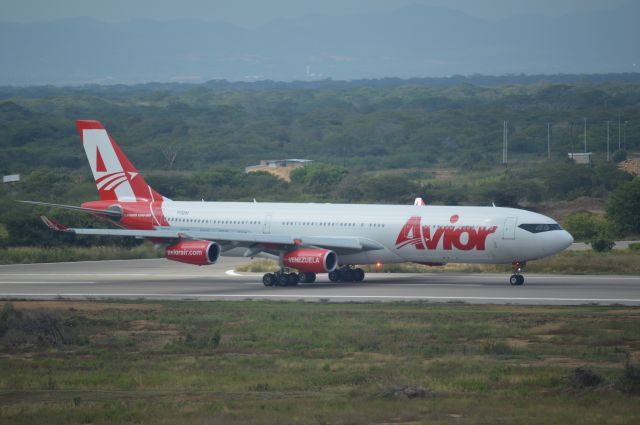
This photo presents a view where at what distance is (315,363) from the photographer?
95.7ft

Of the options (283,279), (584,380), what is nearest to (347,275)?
(283,279)

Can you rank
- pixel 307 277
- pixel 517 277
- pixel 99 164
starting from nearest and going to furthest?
pixel 517 277 → pixel 307 277 → pixel 99 164

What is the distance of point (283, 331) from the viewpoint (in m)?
34.6

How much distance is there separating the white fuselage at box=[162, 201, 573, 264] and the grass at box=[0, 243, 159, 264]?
14.2 metres

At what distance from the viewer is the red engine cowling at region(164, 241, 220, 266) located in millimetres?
49719

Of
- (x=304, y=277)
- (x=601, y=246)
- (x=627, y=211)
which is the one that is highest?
(x=627, y=211)

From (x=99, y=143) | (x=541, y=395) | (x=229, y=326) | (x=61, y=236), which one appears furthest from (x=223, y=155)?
(x=541, y=395)

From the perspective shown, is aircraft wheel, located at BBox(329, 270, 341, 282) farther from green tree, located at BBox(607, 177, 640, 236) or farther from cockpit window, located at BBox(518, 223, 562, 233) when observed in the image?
green tree, located at BBox(607, 177, 640, 236)

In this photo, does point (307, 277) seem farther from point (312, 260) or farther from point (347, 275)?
point (312, 260)

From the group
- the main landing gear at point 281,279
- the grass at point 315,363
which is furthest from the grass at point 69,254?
the grass at point 315,363

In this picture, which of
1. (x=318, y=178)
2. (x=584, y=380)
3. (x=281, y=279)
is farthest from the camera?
(x=318, y=178)

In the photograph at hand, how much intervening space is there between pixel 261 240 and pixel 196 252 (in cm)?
281

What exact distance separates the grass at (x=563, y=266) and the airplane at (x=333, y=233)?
485cm

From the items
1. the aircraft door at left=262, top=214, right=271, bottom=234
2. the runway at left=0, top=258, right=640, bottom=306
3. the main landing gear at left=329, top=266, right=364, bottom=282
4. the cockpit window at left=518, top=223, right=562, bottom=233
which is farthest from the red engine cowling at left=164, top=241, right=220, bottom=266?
the cockpit window at left=518, top=223, right=562, bottom=233
